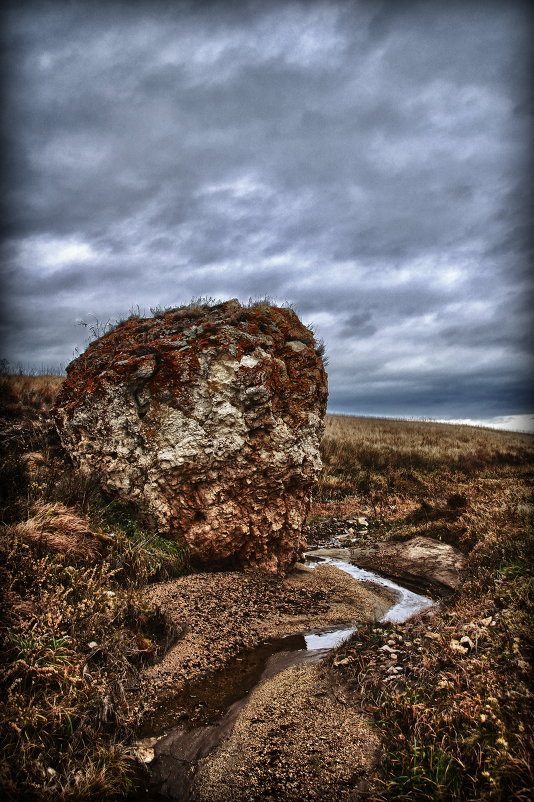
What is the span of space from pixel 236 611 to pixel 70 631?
2702mm

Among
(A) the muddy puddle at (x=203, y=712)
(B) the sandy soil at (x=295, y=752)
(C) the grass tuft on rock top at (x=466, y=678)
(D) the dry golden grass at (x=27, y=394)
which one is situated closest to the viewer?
(C) the grass tuft on rock top at (x=466, y=678)

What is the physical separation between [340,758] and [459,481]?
15.3m

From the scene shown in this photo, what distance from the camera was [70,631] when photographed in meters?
4.63

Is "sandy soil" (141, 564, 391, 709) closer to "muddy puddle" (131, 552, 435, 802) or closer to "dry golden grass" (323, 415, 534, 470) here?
"muddy puddle" (131, 552, 435, 802)

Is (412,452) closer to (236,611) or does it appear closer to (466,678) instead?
(236,611)

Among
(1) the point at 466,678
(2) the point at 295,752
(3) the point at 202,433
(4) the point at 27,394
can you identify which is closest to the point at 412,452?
(3) the point at 202,433

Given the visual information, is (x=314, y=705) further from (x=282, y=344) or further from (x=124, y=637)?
(x=282, y=344)

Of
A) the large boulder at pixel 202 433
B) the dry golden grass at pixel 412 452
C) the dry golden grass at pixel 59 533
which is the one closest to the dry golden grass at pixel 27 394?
the large boulder at pixel 202 433

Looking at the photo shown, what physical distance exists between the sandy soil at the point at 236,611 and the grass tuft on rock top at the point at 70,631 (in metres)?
0.29

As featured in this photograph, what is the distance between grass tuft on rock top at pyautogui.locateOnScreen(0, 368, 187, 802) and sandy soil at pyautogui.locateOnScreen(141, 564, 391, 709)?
29cm

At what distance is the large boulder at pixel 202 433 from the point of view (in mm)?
7586

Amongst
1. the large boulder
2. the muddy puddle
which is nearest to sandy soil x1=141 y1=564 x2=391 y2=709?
the muddy puddle

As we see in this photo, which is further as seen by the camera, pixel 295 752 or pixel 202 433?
pixel 202 433

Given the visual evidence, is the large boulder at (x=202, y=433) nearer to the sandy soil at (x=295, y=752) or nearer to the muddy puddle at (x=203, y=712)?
the muddy puddle at (x=203, y=712)
